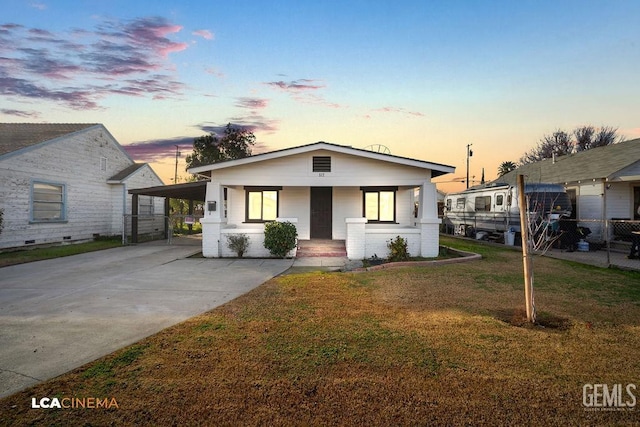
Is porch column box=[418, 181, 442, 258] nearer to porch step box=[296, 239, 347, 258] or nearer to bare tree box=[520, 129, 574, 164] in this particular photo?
porch step box=[296, 239, 347, 258]

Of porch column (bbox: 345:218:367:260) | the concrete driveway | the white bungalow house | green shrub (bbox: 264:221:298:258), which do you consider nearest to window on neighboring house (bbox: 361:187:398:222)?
the white bungalow house

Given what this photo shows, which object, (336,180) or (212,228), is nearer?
(212,228)

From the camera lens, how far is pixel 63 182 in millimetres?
16203

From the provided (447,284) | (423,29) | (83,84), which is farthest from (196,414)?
(83,84)

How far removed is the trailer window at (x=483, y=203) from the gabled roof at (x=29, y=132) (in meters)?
22.8

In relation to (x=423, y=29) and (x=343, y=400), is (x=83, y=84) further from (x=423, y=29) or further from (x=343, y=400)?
(x=343, y=400)

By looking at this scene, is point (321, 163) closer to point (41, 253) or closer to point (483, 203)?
point (483, 203)

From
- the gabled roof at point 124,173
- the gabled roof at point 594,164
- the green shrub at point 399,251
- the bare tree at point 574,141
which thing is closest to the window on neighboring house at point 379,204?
the green shrub at point 399,251

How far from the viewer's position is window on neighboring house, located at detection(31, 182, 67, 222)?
48.8 feet

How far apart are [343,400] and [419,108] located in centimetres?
1406

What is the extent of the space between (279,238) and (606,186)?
49.0ft

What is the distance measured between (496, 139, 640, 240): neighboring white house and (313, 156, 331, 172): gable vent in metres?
8.89

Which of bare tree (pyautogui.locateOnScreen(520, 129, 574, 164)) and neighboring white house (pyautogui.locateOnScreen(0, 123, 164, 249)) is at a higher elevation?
bare tree (pyautogui.locateOnScreen(520, 129, 574, 164))

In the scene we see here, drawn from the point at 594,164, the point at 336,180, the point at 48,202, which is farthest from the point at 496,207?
the point at 48,202
